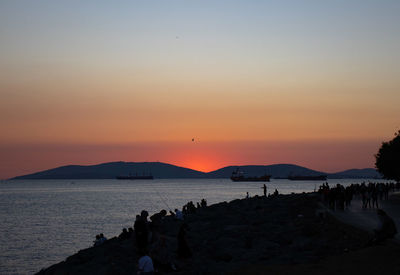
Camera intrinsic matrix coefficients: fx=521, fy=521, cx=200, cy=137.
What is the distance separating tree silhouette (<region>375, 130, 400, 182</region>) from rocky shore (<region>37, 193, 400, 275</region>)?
40.7m

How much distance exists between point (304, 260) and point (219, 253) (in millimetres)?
3865

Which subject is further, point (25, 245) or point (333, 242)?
point (25, 245)

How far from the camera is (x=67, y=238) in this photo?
4288 cm

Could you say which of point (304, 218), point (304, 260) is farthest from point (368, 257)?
point (304, 218)

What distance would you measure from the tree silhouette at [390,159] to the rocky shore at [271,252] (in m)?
40.7

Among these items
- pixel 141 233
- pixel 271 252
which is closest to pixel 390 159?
pixel 271 252

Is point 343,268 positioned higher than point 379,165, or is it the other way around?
point 379,165

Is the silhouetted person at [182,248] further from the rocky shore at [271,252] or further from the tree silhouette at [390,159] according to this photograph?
the tree silhouette at [390,159]

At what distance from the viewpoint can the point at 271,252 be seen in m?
18.2

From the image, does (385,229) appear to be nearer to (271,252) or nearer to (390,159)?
(271,252)

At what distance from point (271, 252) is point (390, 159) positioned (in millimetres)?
50695

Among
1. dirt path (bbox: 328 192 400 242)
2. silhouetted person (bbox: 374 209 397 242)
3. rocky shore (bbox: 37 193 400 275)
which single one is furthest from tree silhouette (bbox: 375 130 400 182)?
silhouetted person (bbox: 374 209 397 242)

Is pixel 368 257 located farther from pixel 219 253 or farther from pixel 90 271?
pixel 90 271

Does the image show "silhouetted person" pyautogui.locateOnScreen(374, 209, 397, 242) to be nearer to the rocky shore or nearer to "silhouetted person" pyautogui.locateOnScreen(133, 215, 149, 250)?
the rocky shore
